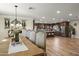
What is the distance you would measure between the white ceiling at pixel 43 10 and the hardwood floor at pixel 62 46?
1.41 feet

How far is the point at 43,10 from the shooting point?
1.93m

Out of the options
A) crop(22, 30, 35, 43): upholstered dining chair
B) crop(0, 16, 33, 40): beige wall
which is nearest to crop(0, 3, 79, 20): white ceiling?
crop(0, 16, 33, 40): beige wall

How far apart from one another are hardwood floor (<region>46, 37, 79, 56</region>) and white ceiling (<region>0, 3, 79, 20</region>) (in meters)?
0.43

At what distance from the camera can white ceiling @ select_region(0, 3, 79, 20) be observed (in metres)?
1.87

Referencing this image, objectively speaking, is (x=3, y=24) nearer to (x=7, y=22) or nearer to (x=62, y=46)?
(x=7, y=22)

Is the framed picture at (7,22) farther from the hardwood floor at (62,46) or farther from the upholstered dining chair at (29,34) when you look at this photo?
the hardwood floor at (62,46)

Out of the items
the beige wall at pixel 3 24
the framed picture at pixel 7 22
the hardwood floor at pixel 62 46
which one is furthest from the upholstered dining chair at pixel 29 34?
the hardwood floor at pixel 62 46

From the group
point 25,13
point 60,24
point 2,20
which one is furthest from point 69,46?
point 2,20

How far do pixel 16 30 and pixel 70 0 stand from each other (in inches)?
45.8

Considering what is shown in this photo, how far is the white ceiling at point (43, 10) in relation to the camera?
187 cm

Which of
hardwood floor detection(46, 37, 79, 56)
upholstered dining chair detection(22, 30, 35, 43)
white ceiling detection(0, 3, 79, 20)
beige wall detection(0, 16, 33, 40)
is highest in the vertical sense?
white ceiling detection(0, 3, 79, 20)

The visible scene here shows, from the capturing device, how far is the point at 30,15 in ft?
6.45

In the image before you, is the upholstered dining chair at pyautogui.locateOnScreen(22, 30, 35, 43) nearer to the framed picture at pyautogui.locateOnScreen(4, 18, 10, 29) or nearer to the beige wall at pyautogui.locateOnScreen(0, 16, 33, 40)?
the beige wall at pyautogui.locateOnScreen(0, 16, 33, 40)

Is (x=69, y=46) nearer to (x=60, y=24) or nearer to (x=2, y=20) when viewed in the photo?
(x=60, y=24)
